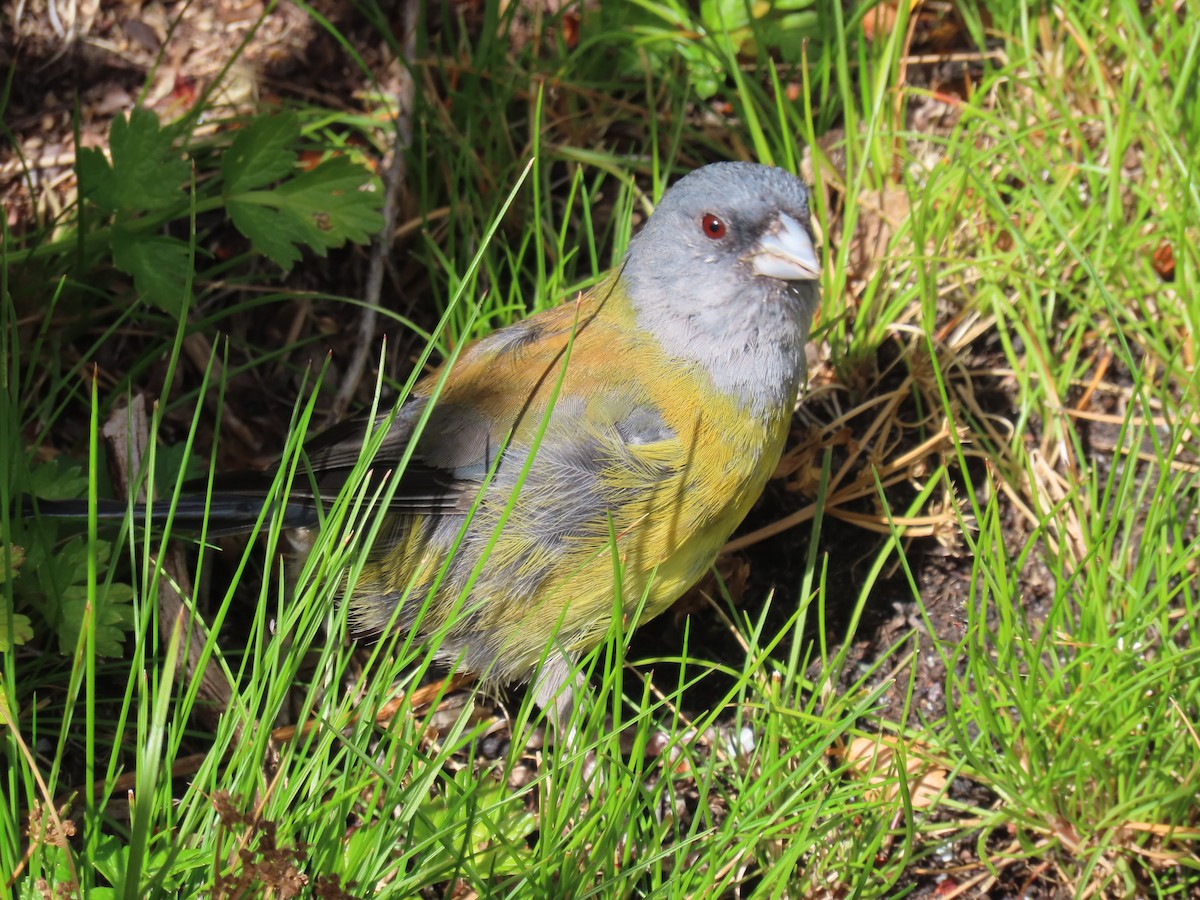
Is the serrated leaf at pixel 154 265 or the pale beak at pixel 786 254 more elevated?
the serrated leaf at pixel 154 265

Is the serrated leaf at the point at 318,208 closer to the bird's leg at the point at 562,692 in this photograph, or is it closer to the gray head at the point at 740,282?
the gray head at the point at 740,282

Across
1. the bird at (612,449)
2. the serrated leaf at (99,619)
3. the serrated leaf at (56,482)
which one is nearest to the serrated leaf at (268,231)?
the bird at (612,449)

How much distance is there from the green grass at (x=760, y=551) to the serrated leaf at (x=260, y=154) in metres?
0.26

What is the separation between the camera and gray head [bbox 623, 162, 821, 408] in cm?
258

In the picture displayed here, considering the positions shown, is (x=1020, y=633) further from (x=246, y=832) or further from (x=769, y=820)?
(x=246, y=832)

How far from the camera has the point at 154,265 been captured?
2.95m

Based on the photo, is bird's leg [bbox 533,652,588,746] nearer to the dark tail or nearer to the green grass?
the green grass

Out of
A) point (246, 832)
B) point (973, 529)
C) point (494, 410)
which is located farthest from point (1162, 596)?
point (246, 832)

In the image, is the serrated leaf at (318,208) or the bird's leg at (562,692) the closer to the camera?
the bird's leg at (562,692)

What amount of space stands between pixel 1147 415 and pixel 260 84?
272 cm

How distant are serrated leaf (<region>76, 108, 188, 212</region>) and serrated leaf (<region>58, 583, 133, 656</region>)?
1.01 m

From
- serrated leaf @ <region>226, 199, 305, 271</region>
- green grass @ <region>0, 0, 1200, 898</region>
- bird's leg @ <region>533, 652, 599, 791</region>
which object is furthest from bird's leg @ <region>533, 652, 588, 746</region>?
serrated leaf @ <region>226, 199, 305, 271</region>

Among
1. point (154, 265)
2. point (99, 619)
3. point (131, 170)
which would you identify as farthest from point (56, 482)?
point (131, 170)

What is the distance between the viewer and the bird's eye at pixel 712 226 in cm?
263
